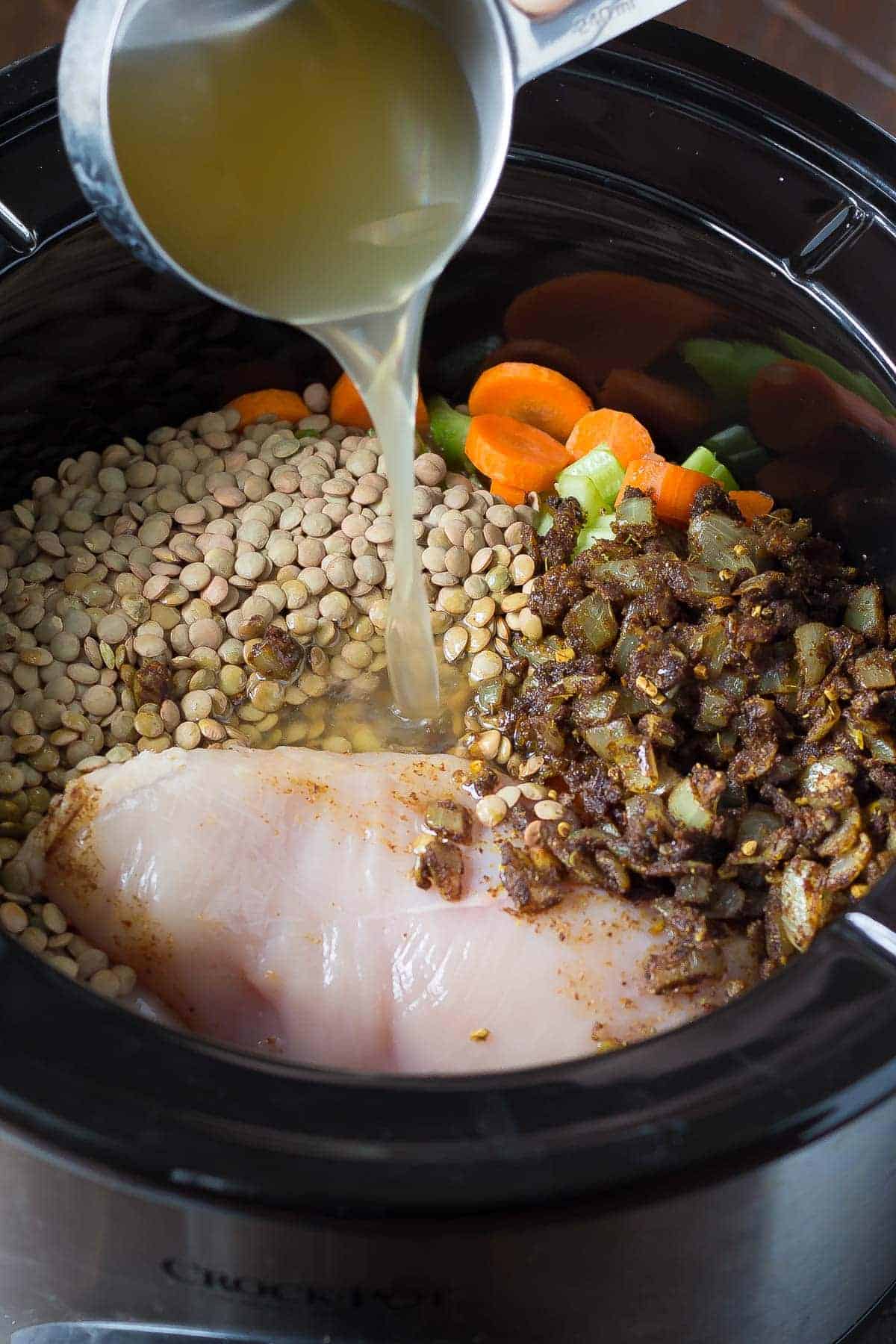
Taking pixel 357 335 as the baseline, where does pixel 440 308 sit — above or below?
below

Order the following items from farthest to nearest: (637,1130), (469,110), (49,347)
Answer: (49,347), (469,110), (637,1130)

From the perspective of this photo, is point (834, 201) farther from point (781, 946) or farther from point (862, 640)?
point (781, 946)

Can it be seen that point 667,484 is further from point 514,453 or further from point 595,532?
point 514,453

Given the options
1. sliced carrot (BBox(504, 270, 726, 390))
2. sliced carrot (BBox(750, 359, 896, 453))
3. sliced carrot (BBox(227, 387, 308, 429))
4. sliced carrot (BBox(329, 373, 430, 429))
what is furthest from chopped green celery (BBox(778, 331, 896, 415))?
sliced carrot (BBox(227, 387, 308, 429))

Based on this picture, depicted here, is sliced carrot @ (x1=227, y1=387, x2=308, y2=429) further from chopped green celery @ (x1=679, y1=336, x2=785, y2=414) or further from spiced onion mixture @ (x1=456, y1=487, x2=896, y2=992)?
chopped green celery @ (x1=679, y1=336, x2=785, y2=414)

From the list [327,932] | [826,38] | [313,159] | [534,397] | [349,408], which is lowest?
[327,932]

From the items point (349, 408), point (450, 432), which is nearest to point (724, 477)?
point (450, 432)

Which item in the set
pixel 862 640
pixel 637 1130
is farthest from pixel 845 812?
pixel 637 1130
